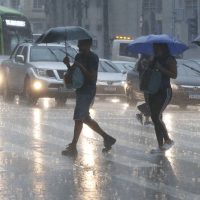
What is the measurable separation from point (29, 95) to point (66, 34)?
1167 centimetres

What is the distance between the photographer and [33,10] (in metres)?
96.1

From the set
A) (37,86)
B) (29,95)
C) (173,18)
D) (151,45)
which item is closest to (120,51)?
(173,18)

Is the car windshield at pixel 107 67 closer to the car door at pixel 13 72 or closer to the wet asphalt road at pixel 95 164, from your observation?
the car door at pixel 13 72

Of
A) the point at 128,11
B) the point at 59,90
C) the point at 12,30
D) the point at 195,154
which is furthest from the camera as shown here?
the point at 128,11

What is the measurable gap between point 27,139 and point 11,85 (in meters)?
12.6

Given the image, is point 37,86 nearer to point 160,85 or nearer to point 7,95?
point 7,95

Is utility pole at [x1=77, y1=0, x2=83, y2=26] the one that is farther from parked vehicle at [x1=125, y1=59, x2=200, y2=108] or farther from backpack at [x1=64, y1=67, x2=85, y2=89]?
backpack at [x1=64, y1=67, x2=85, y2=89]

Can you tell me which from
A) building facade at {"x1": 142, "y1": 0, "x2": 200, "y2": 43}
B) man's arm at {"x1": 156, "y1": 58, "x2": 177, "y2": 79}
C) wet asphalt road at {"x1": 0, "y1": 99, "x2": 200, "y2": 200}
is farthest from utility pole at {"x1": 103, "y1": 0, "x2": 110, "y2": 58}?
man's arm at {"x1": 156, "y1": 58, "x2": 177, "y2": 79}

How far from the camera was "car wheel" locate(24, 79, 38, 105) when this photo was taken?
84.1ft

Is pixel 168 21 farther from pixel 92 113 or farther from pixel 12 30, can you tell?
pixel 92 113

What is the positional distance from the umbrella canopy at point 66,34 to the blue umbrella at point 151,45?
4.16ft

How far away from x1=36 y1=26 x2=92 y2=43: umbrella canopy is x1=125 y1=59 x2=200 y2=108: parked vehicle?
9642mm

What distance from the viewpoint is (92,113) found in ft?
72.9

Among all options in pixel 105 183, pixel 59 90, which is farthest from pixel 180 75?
pixel 105 183
